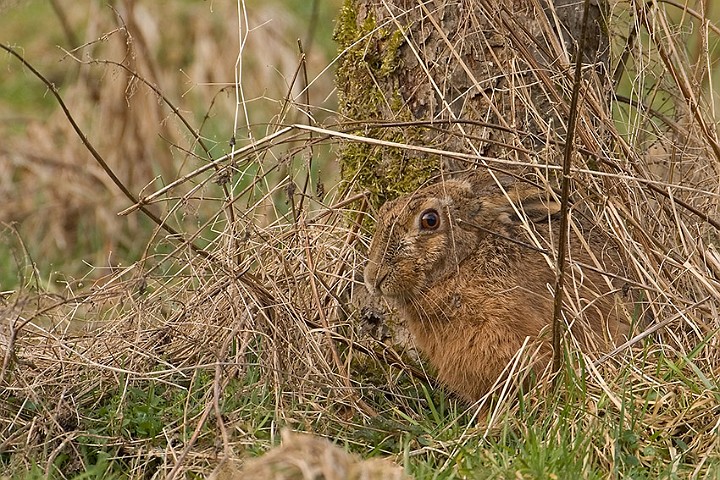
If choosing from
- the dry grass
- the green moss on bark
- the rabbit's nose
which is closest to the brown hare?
the rabbit's nose

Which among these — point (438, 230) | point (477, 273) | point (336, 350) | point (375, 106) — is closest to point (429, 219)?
point (438, 230)

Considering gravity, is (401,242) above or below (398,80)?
below

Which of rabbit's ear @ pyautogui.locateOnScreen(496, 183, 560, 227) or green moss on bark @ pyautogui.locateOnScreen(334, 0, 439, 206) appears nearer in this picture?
rabbit's ear @ pyautogui.locateOnScreen(496, 183, 560, 227)

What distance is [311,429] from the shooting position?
3.82m

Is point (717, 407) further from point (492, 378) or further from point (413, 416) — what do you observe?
point (413, 416)

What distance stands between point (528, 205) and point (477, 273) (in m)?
0.30

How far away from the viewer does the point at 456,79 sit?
446cm

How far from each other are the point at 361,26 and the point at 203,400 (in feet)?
5.36

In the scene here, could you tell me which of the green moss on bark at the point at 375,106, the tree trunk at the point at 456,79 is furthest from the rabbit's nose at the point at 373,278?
the green moss on bark at the point at 375,106

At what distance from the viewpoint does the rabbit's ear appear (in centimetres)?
406

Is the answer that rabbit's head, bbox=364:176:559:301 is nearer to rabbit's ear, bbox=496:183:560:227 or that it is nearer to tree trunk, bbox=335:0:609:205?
rabbit's ear, bbox=496:183:560:227

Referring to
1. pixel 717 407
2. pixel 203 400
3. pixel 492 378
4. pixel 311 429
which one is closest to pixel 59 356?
pixel 203 400

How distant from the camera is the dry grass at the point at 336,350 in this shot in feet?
11.8

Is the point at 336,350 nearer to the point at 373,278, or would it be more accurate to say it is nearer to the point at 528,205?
the point at 373,278
